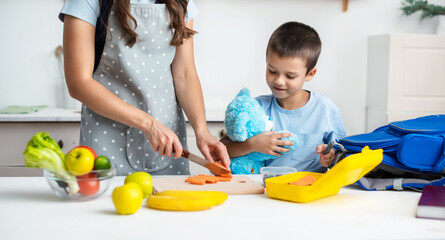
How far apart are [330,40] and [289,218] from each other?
2388 millimetres

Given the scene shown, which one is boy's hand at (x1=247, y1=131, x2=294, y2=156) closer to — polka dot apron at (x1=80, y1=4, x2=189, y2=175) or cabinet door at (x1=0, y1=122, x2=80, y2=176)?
polka dot apron at (x1=80, y1=4, x2=189, y2=175)

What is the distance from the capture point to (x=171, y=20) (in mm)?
1358

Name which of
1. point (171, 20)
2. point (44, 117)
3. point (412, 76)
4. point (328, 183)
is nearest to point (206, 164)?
point (328, 183)

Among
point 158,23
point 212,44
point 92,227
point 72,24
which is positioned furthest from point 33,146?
point 212,44

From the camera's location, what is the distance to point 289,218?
0.86m

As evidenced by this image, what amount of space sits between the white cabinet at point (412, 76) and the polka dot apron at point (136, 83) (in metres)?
1.78

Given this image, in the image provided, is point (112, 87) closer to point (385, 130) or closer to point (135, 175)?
point (135, 175)

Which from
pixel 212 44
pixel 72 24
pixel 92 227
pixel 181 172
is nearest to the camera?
pixel 92 227

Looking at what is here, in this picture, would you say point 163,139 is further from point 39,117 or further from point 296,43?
point 39,117

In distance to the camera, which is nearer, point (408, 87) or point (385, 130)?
point (385, 130)

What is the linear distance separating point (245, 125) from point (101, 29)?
1.67 feet

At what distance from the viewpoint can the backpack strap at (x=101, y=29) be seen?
1293mm

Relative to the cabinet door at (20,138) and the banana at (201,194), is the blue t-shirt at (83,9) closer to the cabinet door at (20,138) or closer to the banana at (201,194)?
the banana at (201,194)

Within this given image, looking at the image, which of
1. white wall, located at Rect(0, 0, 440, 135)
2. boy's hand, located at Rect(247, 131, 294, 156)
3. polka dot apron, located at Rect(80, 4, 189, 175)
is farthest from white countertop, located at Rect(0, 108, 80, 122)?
boy's hand, located at Rect(247, 131, 294, 156)
